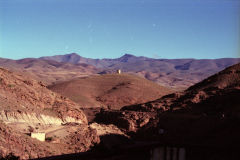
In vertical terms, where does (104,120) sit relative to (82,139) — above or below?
above

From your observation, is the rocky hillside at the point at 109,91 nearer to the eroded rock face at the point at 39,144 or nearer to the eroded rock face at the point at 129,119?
the eroded rock face at the point at 129,119

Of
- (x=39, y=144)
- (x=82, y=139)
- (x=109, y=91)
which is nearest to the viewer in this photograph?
(x=39, y=144)

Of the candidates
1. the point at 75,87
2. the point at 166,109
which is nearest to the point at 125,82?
the point at 75,87

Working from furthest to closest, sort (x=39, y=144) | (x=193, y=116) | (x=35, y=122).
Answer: (x=193, y=116)
(x=35, y=122)
(x=39, y=144)

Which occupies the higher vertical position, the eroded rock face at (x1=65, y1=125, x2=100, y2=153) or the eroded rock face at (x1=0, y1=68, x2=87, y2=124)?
the eroded rock face at (x1=0, y1=68, x2=87, y2=124)

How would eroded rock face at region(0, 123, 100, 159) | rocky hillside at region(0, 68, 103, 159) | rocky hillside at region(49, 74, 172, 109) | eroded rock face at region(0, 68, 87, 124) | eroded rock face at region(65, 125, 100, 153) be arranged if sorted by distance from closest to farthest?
eroded rock face at region(0, 123, 100, 159), rocky hillside at region(0, 68, 103, 159), eroded rock face at region(65, 125, 100, 153), eroded rock face at region(0, 68, 87, 124), rocky hillside at region(49, 74, 172, 109)

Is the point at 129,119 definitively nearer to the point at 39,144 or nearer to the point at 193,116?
the point at 193,116

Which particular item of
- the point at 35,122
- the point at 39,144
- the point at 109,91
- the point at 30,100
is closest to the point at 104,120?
the point at 30,100

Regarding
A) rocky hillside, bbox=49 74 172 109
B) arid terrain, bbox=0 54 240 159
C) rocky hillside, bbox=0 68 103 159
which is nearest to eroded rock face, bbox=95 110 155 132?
arid terrain, bbox=0 54 240 159

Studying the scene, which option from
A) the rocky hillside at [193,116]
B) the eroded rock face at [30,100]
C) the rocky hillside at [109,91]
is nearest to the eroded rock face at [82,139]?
the eroded rock face at [30,100]

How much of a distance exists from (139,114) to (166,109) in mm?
2047

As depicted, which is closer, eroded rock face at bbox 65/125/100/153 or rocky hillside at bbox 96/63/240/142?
eroded rock face at bbox 65/125/100/153

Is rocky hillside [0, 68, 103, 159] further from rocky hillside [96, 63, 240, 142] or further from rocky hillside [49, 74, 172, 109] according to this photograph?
rocky hillside [49, 74, 172, 109]

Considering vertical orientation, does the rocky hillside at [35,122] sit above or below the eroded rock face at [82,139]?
above
